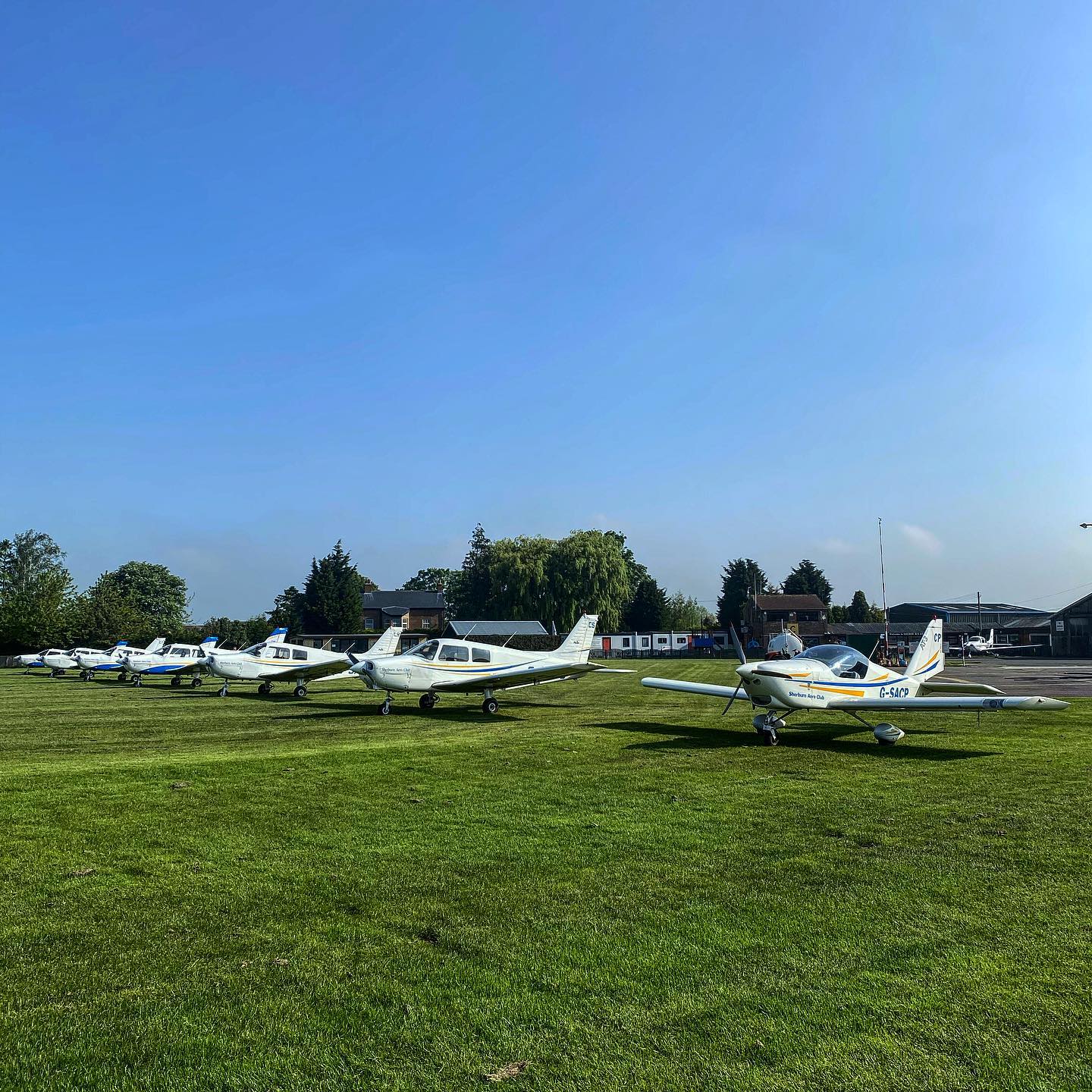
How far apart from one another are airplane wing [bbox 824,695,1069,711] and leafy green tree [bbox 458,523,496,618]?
77.4 metres

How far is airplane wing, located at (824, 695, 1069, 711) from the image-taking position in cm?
1315

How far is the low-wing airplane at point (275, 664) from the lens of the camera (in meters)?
27.0

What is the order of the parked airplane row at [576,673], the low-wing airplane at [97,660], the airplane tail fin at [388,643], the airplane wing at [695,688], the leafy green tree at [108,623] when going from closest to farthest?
1. the parked airplane row at [576,673]
2. the airplane wing at [695,688]
3. the airplane tail fin at [388,643]
4. the low-wing airplane at [97,660]
5. the leafy green tree at [108,623]

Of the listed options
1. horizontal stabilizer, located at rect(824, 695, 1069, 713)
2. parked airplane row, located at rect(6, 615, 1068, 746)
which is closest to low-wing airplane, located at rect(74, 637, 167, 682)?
parked airplane row, located at rect(6, 615, 1068, 746)

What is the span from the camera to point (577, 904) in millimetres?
5676

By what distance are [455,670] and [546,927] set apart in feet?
51.8

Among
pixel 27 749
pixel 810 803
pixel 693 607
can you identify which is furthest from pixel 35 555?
pixel 810 803

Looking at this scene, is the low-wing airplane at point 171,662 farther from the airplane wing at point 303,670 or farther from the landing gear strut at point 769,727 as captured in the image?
the landing gear strut at point 769,727

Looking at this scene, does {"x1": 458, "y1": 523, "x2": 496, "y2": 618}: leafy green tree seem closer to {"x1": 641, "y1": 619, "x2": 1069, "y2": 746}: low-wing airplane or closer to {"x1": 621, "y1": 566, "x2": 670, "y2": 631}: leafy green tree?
→ {"x1": 621, "y1": 566, "x2": 670, "y2": 631}: leafy green tree

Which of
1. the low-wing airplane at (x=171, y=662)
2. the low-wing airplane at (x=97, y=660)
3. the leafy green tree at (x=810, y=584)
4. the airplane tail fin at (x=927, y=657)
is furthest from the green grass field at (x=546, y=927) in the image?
the leafy green tree at (x=810, y=584)

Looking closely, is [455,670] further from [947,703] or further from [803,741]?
[947,703]

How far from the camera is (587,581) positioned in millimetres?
83625

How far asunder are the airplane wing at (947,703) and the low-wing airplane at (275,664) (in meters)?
17.3

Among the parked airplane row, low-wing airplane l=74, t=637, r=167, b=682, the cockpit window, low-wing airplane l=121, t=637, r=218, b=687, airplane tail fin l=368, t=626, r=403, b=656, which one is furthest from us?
low-wing airplane l=74, t=637, r=167, b=682
